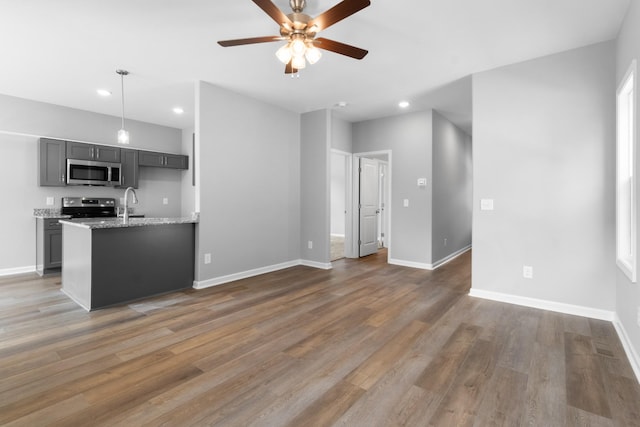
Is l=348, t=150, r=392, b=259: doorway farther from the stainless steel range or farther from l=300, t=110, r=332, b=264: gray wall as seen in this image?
the stainless steel range

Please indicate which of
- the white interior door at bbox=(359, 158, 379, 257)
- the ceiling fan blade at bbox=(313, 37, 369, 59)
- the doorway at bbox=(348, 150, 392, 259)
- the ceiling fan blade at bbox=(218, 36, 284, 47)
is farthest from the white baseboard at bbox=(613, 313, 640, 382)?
the white interior door at bbox=(359, 158, 379, 257)

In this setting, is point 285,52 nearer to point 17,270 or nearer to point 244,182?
point 244,182

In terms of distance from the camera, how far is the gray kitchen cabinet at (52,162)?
4.88m

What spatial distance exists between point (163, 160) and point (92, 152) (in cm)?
121

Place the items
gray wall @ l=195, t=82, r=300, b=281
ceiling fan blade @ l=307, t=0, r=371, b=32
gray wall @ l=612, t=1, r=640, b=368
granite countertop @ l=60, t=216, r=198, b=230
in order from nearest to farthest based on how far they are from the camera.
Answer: ceiling fan blade @ l=307, t=0, r=371, b=32
gray wall @ l=612, t=1, r=640, b=368
granite countertop @ l=60, t=216, r=198, b=230
gray wall @ l=195, t=82, r=300, b=281

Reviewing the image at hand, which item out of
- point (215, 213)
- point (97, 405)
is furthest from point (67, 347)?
point (215, 213)

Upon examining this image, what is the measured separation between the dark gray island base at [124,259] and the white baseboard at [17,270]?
1739 millimetres

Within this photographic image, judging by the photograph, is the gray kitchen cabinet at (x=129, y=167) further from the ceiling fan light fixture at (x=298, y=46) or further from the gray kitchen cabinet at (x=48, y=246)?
the ceiling fan light fixture at (x=298, y=46)

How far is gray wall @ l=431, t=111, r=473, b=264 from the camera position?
5445 mm

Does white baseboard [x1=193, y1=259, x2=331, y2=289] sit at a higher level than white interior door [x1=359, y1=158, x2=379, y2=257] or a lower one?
lower

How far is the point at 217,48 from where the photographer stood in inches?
125

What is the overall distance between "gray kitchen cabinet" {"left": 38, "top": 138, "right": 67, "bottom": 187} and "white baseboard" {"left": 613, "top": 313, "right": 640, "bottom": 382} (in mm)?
7053

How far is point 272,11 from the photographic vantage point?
218cm

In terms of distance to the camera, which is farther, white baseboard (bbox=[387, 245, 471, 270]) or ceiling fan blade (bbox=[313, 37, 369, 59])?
white baseboard (bbox=[387, 245, 471, 270])
